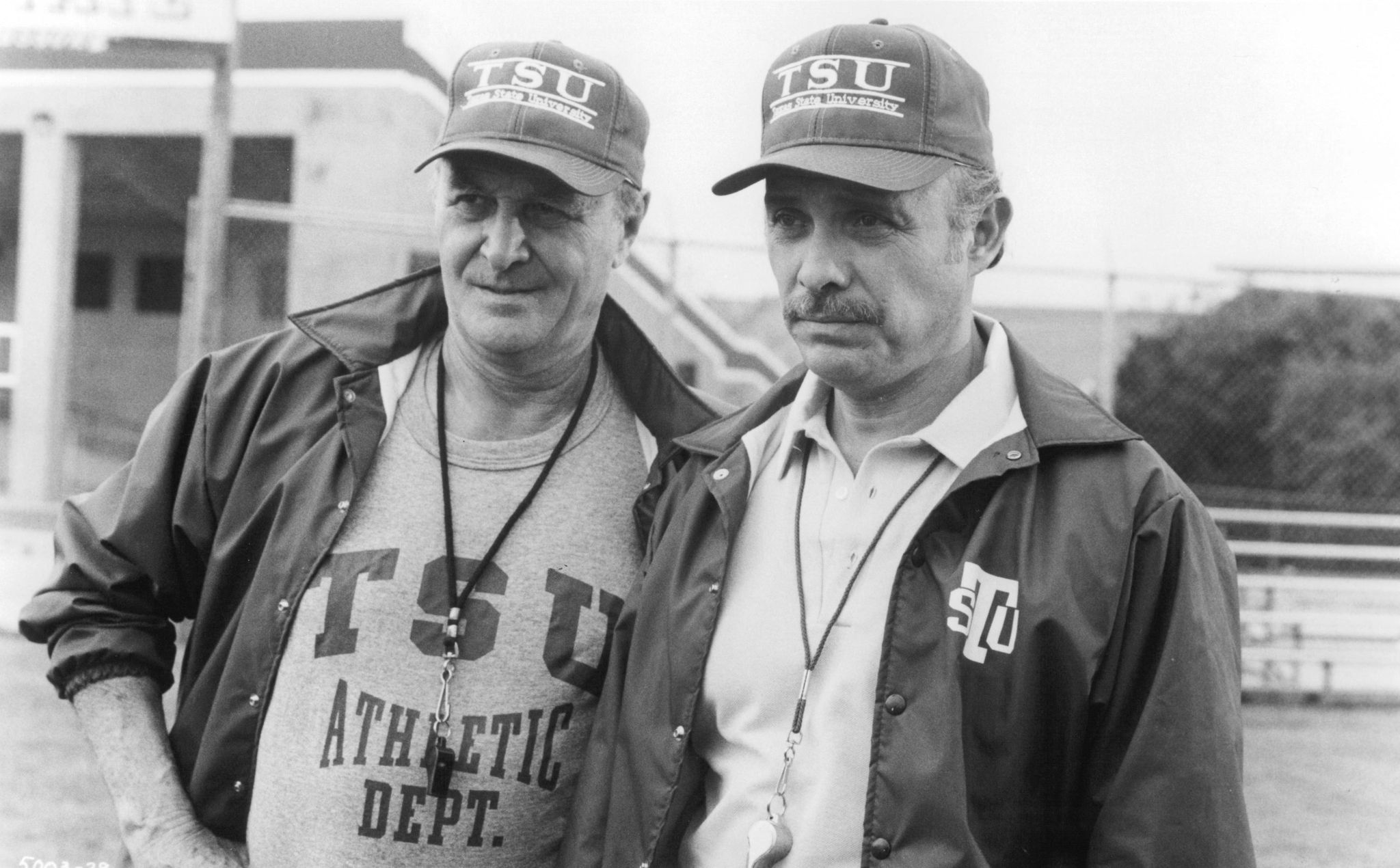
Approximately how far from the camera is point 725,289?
8.09 meters

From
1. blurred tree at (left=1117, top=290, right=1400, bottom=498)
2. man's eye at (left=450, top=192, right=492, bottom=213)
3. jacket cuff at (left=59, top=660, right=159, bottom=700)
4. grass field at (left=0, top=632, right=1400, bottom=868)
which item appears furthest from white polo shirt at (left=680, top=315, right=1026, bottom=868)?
blurred tree at (left=1117, top=290, right=1400, bottom=498)

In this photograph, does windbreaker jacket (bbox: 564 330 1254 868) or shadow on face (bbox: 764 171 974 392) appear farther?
shadow on face (bbox: 764 171 974 392)

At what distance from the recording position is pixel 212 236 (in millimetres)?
5523

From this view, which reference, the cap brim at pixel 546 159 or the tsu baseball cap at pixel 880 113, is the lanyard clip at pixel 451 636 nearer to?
the cap brim at pixel 546 159

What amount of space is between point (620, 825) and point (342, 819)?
0.51m

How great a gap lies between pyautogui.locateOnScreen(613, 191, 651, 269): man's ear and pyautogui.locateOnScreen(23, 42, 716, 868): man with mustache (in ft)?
0.08

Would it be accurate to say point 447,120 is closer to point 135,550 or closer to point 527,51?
point 527,51

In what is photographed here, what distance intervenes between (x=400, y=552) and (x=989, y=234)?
3.94ft

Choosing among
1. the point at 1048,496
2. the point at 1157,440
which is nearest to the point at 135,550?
the point at 1048,496

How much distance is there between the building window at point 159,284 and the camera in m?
16.9

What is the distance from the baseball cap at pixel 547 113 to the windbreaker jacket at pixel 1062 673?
0.97 m

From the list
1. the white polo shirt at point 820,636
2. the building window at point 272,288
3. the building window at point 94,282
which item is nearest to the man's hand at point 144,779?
the white polo shirt at point 820,636

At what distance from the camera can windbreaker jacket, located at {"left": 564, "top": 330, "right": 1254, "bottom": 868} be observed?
5.47 ft

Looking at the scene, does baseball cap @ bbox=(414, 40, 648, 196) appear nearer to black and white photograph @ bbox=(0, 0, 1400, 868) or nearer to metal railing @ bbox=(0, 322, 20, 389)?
black and white photograph @ bbox=(0, 0, 1400, 868)
